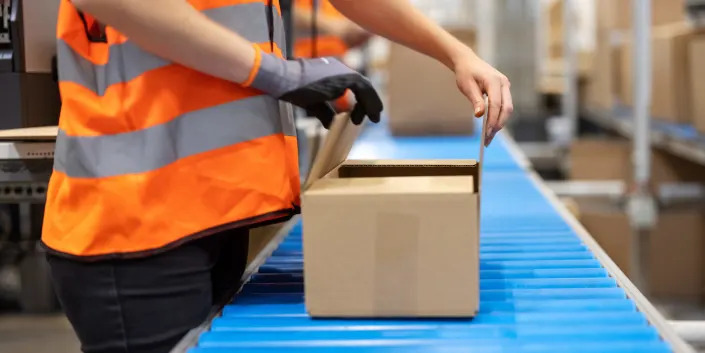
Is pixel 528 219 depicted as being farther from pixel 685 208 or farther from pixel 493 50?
pixel 493 50

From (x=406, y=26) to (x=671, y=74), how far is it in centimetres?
269

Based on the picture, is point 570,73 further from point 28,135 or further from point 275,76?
point 275,76

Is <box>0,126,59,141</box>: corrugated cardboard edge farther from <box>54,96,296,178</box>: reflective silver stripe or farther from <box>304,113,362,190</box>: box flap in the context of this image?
<box>304,113,362,190</box>: box flap

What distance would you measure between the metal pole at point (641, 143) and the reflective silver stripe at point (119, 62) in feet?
9.74

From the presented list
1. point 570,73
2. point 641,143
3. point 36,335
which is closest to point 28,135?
point 36,335

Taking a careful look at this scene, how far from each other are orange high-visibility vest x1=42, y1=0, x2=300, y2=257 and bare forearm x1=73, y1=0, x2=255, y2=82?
63 mm

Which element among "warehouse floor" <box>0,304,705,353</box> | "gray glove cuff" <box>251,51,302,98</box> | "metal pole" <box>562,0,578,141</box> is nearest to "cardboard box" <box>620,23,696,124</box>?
"warehouse floor" <box>0,304,705,353</box>

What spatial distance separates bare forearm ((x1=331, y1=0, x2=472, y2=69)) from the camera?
149cm

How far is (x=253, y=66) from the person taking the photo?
1115 mm

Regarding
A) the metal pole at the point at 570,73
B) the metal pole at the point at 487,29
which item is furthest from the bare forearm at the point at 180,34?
the metal pole at the point at 487,29

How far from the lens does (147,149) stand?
3.70 feet

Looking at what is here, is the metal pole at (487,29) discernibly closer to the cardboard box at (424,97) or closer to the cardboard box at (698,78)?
the cardboard box at (424,97)

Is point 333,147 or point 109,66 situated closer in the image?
point 109,66

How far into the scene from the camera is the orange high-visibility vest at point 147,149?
44.2 inches
